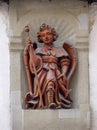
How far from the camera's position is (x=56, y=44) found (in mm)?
5707

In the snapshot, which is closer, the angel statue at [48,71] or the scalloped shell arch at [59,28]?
the angel statue at [48,71]

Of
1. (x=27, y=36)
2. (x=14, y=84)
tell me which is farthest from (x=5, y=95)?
(x=27, y=36)

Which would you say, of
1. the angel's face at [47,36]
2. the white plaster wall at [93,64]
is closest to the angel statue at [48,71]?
the angel's face at [47,36]

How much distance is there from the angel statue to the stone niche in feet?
0.18

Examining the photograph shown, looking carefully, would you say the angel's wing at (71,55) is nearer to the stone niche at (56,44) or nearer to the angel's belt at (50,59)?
the stone niche at (56,44)

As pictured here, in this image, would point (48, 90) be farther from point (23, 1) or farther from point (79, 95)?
point (23, 1)

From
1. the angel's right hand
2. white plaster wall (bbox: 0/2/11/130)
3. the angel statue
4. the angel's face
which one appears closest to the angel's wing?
the angel statue

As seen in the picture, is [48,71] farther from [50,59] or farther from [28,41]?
[28,41]

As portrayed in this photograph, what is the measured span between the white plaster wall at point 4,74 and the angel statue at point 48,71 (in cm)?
16

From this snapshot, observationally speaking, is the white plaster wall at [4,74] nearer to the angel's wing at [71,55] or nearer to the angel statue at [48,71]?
the angel statue at [48,71]

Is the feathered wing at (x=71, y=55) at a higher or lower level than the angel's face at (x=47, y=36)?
lower

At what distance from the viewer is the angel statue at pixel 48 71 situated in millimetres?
5480

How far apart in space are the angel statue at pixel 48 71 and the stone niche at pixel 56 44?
55 millimetres

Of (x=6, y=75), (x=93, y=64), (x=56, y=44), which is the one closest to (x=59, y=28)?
(x=56, y=44)
